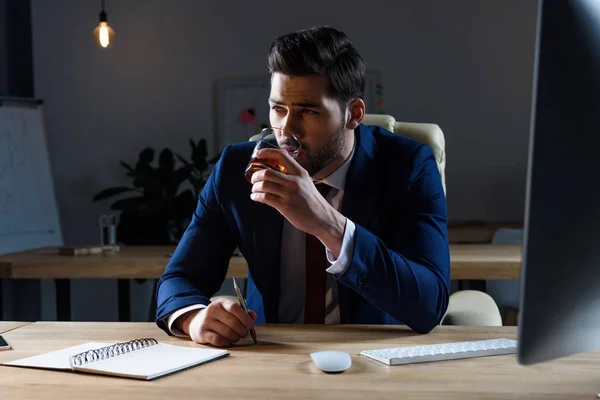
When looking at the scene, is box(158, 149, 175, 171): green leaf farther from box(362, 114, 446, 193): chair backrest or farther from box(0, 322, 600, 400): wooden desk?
box(0, 322, 600, 400): wooden desk

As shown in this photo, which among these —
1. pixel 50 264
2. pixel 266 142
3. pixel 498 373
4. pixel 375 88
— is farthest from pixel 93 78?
pixel 498 373

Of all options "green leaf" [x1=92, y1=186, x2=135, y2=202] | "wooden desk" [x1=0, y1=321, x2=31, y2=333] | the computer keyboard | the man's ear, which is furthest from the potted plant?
the computer keyboard

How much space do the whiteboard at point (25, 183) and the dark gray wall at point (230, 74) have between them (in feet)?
1.10

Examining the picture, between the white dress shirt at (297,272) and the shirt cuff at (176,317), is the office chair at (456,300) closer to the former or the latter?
the white dress shirt at (297,272)

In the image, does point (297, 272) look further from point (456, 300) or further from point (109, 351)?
point (109, 351)

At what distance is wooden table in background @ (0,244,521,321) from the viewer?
8.77ft

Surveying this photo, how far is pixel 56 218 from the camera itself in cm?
428

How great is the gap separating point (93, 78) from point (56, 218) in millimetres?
876

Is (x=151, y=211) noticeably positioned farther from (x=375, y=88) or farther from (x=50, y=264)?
(x=375, y=88)

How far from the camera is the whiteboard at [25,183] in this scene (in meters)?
3.97

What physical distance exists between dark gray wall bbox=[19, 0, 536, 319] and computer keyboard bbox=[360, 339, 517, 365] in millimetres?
3209

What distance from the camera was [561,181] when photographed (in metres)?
0.72

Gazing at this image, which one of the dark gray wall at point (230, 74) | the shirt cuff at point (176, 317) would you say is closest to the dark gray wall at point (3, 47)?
the dark gray wall at point (230, 74)

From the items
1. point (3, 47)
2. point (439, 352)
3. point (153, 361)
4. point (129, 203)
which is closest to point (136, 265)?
point (129, 203)
